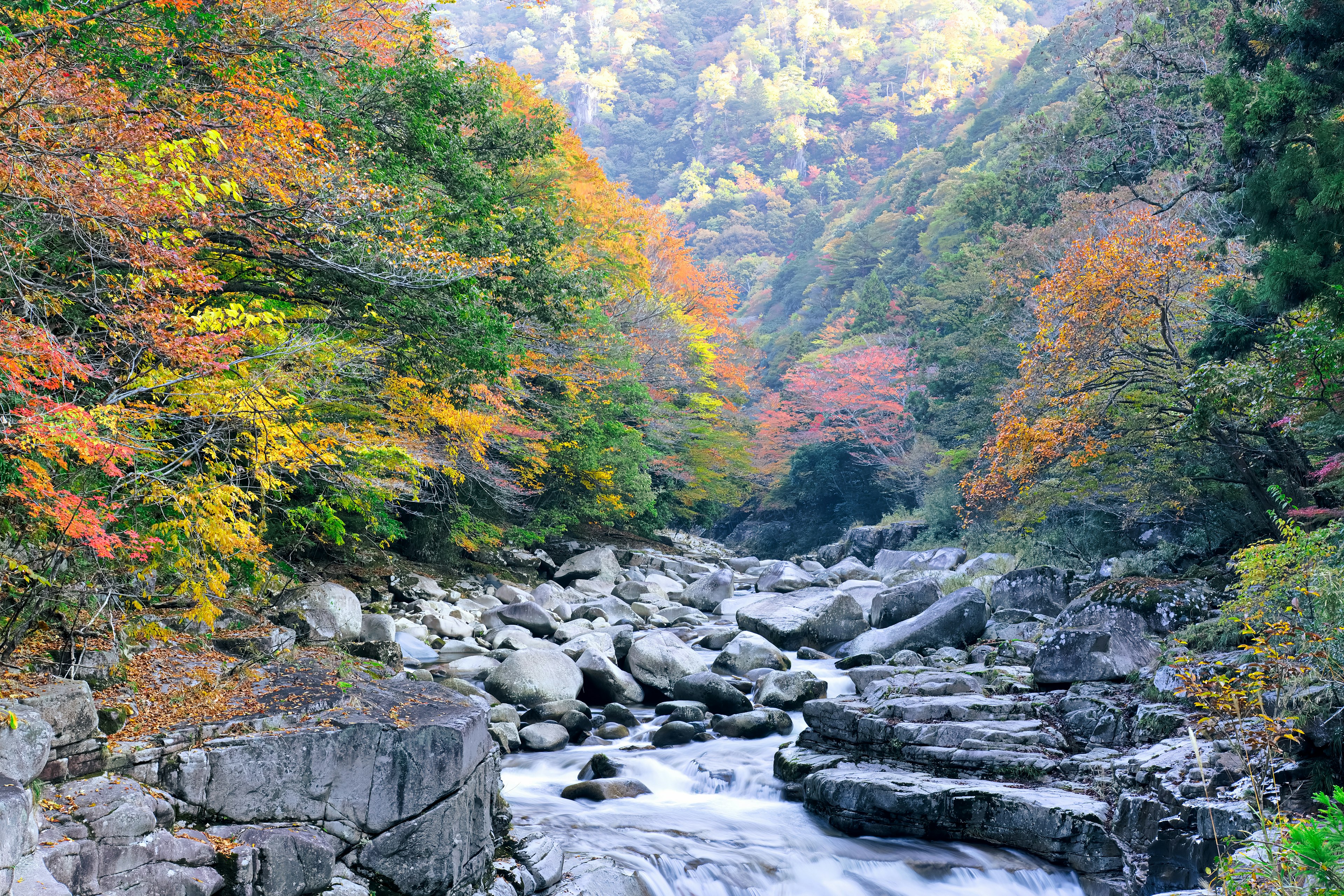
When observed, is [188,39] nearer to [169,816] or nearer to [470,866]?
[169,816]

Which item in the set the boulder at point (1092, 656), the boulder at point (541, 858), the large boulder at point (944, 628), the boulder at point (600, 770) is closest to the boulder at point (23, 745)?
the boulder at point (541, 858)

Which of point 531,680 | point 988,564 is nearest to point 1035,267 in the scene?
point 988,564

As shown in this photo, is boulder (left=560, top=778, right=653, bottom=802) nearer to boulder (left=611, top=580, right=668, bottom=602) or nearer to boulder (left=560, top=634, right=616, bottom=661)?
boulder (left=560, top=634, right=616, bottom=661)

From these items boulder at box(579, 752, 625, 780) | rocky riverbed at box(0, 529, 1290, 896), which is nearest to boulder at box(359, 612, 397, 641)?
rocky riverbed at box(0, 529, 1290, 896)

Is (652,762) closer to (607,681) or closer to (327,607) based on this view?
(607,681)

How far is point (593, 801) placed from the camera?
785cm

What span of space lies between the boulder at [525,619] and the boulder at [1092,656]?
7.42 m

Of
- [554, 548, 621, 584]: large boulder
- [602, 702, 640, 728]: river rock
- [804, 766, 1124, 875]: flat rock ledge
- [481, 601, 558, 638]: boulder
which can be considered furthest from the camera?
[554, 548, 621, 584]: large boulder

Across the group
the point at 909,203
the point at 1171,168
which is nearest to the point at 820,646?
the point at 1171,168

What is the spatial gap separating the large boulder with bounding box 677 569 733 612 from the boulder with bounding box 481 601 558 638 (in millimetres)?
5040

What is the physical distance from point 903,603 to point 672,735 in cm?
582

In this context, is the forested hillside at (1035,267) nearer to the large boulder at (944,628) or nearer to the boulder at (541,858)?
the large boulder at (944,628)

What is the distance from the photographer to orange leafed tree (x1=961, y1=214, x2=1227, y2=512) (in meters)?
10.5

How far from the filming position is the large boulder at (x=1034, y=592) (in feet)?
42.3
